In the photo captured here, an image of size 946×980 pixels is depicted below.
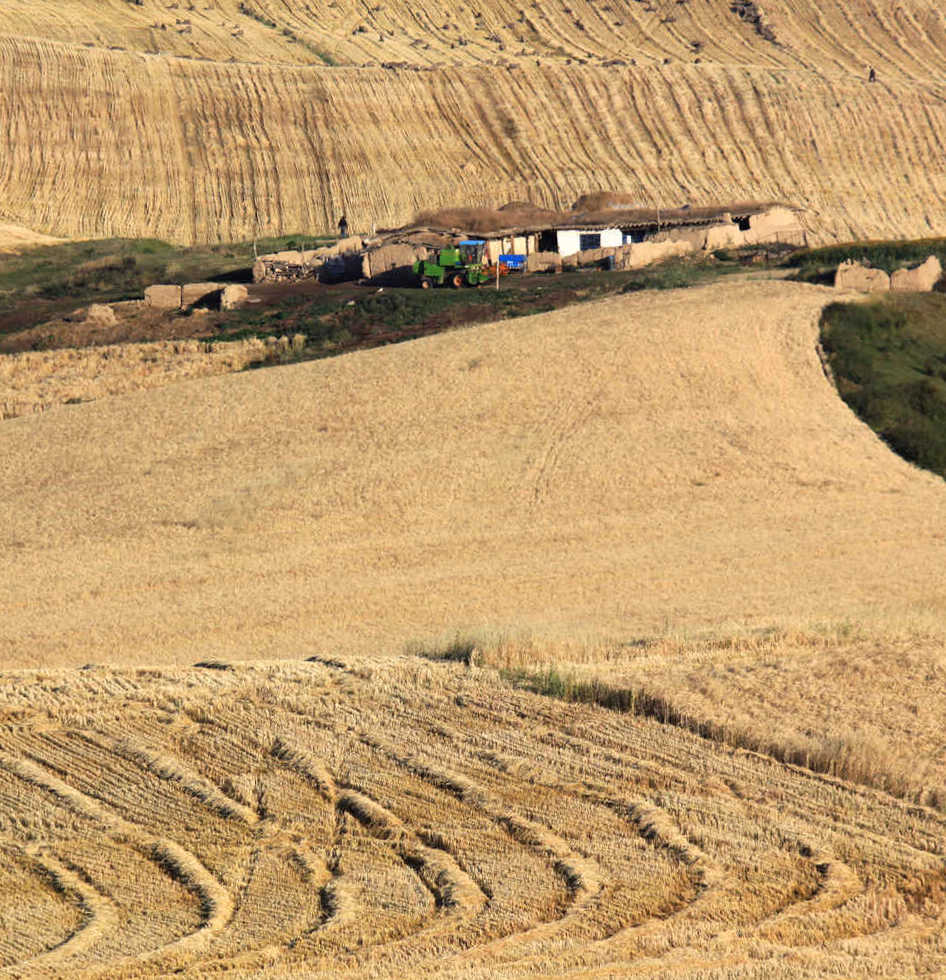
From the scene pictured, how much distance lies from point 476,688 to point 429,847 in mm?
4956

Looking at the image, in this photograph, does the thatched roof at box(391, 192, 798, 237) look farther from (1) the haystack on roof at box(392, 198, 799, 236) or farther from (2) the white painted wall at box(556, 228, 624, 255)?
(2) the white painted wall at box(556, 228, 624, 255)

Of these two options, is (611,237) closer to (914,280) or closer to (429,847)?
(914,280)

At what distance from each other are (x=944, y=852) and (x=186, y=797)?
6.63 meters

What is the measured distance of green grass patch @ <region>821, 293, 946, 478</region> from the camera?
3791 centimetres

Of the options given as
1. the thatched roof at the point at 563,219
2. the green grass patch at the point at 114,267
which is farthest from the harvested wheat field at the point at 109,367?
the thatched roof at the point at 563,219

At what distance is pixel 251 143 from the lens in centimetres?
8769

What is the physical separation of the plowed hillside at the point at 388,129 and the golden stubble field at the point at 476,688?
45930 mm

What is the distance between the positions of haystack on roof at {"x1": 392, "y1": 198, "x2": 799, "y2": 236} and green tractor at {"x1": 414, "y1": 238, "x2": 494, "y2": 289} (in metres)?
6.45

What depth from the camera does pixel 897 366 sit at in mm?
41906

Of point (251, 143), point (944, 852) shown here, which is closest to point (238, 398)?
point (944, 852)

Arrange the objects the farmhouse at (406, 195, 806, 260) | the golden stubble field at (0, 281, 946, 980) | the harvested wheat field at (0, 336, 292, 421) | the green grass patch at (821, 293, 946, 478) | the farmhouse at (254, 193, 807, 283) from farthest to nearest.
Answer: the farmhouse at (406, 195, 806, 260) → the farmhouse at (254, 193, 807, 283) → the harvested wheat field at (0, 336, 292, 421) → the green grass patch at (821, 293, 946, 478) → the golden stubble field at (0, 281, 946, 980)

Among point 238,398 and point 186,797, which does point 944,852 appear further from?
point 238,398

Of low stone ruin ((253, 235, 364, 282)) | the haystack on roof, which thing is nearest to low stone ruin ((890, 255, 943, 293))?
the haystack on roof

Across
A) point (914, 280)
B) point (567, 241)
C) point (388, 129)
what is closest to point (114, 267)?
point (567, 241)
